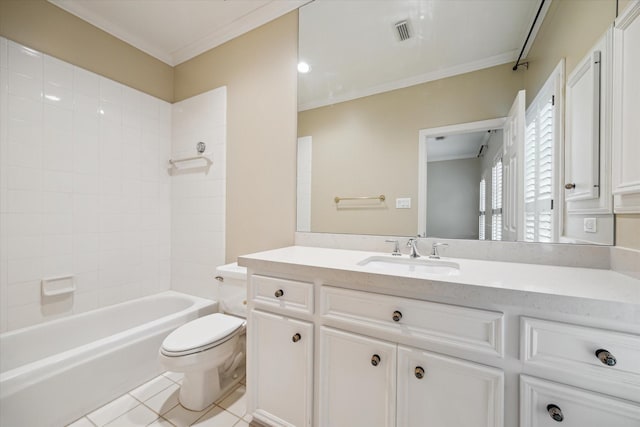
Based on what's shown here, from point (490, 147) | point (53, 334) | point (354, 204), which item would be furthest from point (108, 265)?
point (490, 147)

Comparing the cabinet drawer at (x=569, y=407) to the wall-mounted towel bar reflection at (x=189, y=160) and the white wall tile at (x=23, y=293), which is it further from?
the white wall tile at (x=23, y=293)

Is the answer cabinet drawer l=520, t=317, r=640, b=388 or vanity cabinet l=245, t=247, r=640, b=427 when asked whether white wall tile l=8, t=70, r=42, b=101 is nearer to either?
vanity cabinet l=245, t=247, r=640, b=427

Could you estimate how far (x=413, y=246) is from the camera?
129cm

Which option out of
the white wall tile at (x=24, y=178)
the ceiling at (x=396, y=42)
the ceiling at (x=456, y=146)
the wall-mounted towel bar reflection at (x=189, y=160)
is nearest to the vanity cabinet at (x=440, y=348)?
the ceiling at (x=456, y=146)

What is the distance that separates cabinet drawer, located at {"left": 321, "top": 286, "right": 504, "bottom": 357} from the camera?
30.5 inches

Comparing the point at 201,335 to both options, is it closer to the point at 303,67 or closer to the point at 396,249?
the point at 396,249

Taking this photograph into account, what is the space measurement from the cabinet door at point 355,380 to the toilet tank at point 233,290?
0.84 metres

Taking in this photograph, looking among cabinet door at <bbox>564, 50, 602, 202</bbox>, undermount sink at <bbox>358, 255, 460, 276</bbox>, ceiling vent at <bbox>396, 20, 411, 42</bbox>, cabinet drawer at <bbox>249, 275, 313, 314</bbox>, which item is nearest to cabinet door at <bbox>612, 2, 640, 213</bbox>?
cabinet door at <bbox>564, 50, 602, 202</bbox>

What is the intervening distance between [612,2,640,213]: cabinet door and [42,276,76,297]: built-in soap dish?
3.06 m

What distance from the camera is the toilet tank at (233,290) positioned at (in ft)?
5.51

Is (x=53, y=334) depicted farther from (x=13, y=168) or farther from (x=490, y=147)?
(x=490, y=147)

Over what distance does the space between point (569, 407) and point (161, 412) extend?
6.08 feet

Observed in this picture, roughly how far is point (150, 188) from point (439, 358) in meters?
2.53

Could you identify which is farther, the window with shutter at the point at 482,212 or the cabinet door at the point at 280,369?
the window with shutter at the point at 482,212
